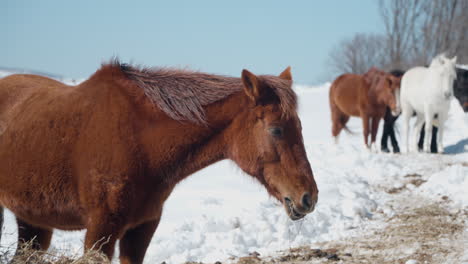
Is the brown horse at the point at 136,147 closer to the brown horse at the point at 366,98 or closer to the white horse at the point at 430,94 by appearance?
the white horse at the point at 430,94

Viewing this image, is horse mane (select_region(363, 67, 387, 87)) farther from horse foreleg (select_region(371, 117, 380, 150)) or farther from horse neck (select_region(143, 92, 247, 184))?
horse neck (select_region(143, 92, 247, 184))

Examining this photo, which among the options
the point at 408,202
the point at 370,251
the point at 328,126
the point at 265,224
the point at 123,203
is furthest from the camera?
the point at 328,126

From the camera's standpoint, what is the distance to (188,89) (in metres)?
3.13

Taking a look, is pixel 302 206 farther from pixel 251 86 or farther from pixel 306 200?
pixel 251 86

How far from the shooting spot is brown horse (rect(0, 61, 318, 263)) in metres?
2.83

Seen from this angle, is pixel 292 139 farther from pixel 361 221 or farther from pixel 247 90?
pixel 361 221

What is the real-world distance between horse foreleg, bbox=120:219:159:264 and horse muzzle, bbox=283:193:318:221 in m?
0.96

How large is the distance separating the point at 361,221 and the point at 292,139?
2981mm

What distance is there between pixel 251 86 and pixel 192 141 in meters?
0.54

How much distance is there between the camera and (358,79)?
1341 centimetres

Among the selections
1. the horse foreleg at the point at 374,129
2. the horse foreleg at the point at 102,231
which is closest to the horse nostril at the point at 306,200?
the horse foreleg at the point at 102,231

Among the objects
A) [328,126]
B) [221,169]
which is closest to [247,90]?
[221,169]

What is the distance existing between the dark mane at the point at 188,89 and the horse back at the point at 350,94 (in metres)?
9.97


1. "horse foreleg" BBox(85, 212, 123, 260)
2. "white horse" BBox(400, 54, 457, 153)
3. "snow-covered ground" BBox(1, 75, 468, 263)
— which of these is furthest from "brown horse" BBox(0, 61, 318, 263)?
"white horse" BBox(400, 54, 457, 153)
